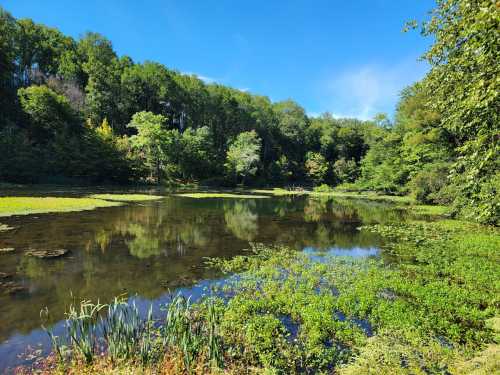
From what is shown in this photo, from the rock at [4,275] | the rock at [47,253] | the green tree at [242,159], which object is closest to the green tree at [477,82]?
the rock at [4,275]

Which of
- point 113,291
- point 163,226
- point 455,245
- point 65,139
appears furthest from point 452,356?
point 65,139

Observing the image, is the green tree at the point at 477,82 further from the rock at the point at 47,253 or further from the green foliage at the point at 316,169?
the green foliage at the point at 316,169

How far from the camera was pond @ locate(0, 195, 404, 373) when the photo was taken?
27.4 ft

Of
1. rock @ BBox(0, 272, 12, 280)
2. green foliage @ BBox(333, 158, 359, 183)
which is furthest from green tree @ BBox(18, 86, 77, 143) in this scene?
green foliage @ BBox(333, 158, 359, 183)

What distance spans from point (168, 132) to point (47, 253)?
5411 cm

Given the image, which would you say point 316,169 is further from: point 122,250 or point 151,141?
A: point 122,250

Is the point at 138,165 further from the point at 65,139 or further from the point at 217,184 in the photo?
the point at 217,184

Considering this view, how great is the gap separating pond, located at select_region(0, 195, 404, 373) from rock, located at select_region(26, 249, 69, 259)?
1.01 feet

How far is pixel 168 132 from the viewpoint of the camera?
64.5m

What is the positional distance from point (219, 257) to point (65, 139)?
48457mm

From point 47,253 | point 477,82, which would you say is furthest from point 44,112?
point 477,82

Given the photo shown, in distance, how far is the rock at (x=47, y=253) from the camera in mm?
12809

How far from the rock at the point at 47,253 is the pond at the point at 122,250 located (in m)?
0.31

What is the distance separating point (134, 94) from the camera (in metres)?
77.4
